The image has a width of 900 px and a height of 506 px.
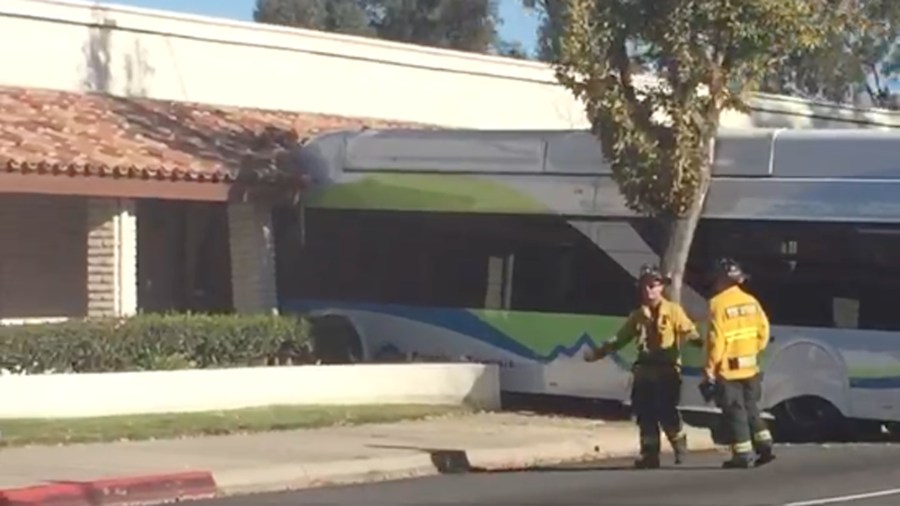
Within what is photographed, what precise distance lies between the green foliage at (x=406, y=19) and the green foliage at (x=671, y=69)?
47.1 meters

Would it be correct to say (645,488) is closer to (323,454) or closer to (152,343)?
(323,454)

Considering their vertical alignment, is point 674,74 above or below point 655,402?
above

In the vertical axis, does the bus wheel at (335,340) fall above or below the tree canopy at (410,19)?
below

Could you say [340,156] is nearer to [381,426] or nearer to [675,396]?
[381,426]

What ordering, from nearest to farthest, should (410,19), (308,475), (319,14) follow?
(308,475) < (410,19) < (319,14)

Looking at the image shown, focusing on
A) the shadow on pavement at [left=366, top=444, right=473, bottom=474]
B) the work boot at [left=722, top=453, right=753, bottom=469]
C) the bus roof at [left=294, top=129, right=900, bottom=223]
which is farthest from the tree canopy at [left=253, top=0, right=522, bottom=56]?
the work boot at [left=722, top=453, right=753, bottom=469]

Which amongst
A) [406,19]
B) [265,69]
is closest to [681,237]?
[265,69]

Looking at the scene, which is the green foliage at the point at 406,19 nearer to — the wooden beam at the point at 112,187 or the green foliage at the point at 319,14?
the green foliage at the point at 319,14

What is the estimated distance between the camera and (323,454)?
1908 centimetres

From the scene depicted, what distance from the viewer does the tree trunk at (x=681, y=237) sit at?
2322cm

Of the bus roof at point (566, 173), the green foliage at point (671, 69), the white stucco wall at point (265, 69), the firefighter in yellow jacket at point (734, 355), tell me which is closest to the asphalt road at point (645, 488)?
the firefighter in yellow jacket at point (734, 355)

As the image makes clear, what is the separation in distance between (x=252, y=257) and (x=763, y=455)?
10.6 m

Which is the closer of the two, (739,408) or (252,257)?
(739,408)

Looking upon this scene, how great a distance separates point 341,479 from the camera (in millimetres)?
18016
